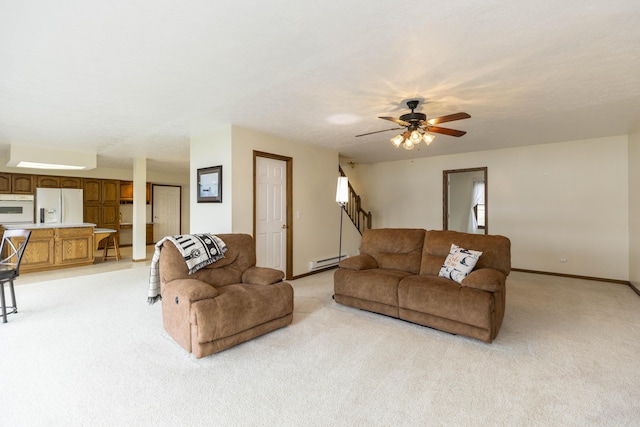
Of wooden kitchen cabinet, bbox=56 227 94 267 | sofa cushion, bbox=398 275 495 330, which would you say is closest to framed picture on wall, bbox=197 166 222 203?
sofa cushion, bbox=398 275 495 330

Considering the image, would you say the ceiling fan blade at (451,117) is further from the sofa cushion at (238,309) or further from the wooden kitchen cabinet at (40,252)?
the wooden kitchen cabinet at (40,252)

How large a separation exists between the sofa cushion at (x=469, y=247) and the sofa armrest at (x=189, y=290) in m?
2.38

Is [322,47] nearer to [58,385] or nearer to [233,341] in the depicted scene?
[233,341]

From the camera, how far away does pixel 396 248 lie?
156 inches

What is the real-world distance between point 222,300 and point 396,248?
229 cm

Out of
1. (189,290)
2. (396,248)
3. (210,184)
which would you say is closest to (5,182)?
(210,184)

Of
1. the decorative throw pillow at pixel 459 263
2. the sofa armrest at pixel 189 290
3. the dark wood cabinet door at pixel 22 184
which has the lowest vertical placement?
the sofa armrest at pixel 189 290

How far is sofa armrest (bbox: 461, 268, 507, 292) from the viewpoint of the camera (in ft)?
9.14

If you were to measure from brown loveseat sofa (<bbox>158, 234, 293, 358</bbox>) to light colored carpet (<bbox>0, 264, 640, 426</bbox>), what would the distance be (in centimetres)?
13

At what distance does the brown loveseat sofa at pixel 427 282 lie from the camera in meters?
2.81

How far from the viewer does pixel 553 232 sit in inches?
219

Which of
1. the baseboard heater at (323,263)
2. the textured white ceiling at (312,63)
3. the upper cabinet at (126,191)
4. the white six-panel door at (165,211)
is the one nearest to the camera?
the textured white ceiling at (312,63)

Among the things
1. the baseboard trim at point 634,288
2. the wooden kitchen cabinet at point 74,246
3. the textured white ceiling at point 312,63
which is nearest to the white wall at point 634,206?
the baseboard trim at point 634,288

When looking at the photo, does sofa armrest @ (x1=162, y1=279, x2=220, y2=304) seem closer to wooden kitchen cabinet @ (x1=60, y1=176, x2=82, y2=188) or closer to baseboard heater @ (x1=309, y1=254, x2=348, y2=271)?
baseboard heater @ (x1=309, y1=254, x2=348, y2=271)
